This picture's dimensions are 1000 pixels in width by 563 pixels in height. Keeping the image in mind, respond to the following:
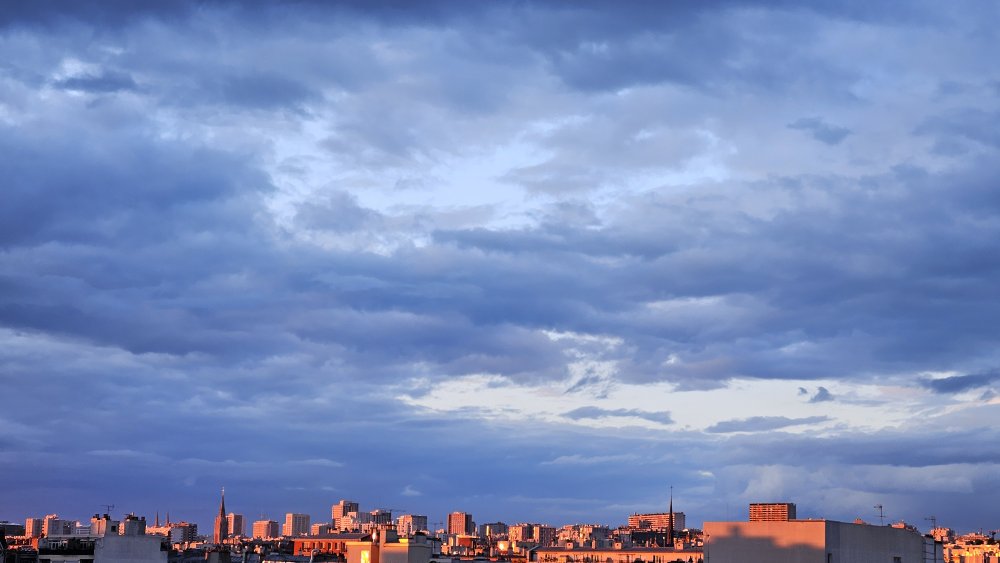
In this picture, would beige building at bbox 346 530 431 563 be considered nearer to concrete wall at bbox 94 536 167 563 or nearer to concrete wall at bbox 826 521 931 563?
concrete wall at bbox 94 536 167 563

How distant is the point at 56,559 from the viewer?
148875 mm

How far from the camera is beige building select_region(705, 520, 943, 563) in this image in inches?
4843

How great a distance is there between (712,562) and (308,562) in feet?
289

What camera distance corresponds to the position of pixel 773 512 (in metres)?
134

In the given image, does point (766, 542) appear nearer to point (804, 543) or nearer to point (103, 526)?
point (804, 543)

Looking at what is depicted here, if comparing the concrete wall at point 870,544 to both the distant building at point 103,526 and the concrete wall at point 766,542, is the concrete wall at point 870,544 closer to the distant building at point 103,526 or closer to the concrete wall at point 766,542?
the concrete wall at point 766,542

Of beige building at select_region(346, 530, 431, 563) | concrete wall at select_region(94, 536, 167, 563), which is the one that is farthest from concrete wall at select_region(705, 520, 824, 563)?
concrete wall at select_region(94, 536, 167, 563)

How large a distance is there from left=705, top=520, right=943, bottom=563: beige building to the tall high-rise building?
21.2 ft

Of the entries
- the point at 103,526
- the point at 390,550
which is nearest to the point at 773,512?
the point at 390,550

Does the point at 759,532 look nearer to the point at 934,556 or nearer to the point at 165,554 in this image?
the point at 934,556

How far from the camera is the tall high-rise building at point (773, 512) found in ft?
436

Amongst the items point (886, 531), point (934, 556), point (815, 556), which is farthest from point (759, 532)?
point (934, 556)

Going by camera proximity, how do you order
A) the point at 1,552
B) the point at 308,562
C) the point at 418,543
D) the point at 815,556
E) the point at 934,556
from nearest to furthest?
1. the point at 815,556
2. the point at 934,556
3. the point at 1,552
4. the point at 418,543
5. the point at 308,562

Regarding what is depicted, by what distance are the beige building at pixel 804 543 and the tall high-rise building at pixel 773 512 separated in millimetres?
6471
